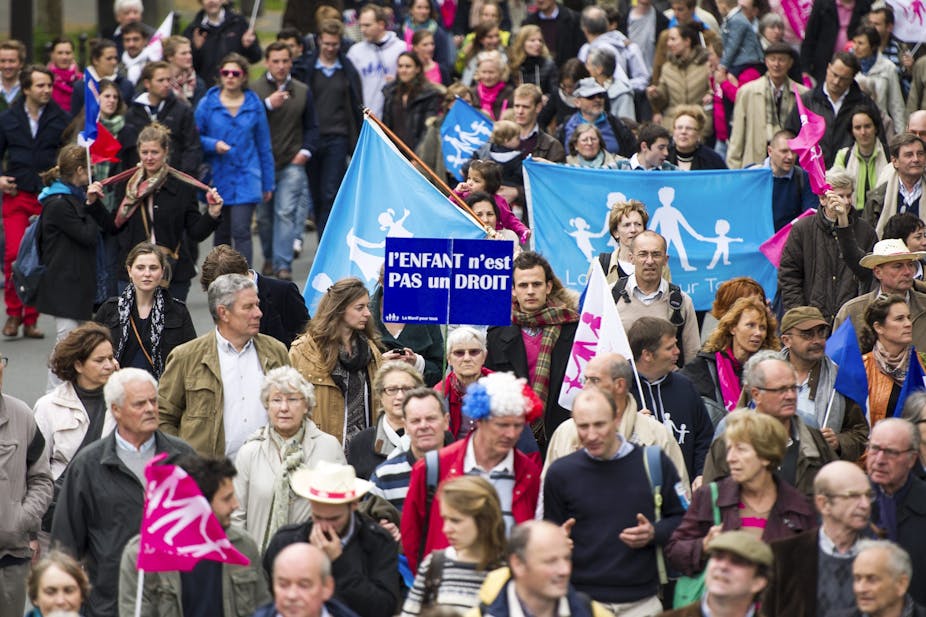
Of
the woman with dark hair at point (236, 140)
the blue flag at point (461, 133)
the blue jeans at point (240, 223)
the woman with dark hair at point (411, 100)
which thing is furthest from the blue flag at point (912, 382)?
the woman with dark hair at point (411, 100)

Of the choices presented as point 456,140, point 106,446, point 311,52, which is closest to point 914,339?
point 106,446

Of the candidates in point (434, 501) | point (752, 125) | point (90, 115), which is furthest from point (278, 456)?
point (752, 125)

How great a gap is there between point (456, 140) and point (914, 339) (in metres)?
6.29

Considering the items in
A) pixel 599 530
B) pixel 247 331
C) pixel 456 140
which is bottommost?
pixel 599 530

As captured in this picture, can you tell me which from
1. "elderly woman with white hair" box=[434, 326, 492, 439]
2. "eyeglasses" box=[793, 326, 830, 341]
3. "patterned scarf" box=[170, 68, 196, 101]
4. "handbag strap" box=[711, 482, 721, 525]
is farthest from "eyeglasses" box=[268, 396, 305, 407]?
"patterned scarf" box=[170, 68, 196, 101]

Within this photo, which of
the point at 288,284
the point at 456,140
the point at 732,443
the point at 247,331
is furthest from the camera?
the point at 456,140

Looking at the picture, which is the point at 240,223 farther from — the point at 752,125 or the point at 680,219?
the point at 680,219

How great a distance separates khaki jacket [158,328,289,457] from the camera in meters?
10.3

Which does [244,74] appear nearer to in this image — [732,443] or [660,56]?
[660,56]

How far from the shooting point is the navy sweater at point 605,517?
849 cm

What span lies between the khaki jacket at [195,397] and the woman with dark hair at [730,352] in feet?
7.74

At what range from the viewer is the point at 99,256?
596 inches

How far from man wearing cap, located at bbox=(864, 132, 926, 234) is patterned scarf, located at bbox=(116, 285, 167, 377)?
5210 mm

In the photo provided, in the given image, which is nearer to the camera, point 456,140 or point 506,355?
point 506,355
